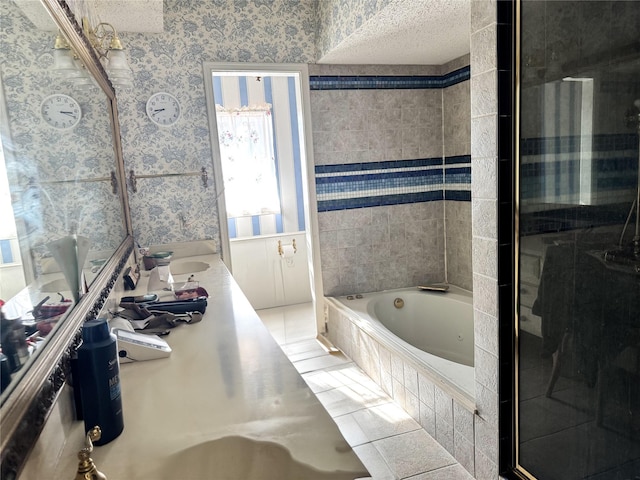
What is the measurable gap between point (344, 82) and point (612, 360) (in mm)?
2734

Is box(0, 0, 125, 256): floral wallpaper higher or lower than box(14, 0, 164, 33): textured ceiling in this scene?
lower

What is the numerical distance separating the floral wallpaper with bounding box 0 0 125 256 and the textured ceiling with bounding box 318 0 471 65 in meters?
1.58

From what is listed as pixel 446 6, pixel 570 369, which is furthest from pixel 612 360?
pixel 446 6

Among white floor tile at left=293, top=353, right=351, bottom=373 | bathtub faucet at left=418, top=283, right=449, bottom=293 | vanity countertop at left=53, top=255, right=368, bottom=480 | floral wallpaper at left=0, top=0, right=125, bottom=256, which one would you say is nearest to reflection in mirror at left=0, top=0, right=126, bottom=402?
floral wallpaper at left=0, top=0, right=125, bottom=256

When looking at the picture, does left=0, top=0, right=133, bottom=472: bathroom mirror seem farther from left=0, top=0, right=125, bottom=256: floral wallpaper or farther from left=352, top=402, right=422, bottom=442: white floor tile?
left=352, top=402, right=422, bottom=442: white floor tile

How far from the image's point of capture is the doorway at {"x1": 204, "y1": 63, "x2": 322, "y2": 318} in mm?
4583

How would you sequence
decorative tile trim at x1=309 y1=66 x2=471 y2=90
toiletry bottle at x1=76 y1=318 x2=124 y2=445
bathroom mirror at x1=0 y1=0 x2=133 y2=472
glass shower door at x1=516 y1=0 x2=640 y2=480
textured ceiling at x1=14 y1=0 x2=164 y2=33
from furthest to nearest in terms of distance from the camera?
decorative tile trim at x1=309 y1=66 x2=471 y2=90
textured ceiling at x1=14 y1=0 x2=164 y2=33
glass shower door at x1=516 y1=0 x2=640 y2=480
toiletry bottle at x1=76 y1=318 x2=124 y2=445
bathroom mirror at x1=0 y1=0 x2=133 y2=472

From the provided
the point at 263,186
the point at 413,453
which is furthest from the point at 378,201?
the point at 413,453

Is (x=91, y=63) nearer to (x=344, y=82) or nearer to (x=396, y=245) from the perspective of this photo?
(x=344, y=82)

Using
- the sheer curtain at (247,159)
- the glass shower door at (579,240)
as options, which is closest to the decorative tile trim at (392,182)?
the sheer curtain at (247,159)

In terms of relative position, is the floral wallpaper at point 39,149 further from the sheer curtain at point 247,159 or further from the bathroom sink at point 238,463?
the sheer curtain at point 247,159

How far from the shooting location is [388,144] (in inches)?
142

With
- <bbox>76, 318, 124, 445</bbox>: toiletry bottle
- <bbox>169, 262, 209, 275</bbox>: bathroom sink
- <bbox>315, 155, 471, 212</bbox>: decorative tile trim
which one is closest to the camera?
<bbox>76, 318, 124, 445</bbox>: toiletry bottle

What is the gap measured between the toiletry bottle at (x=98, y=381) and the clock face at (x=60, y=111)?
22.3 inches
